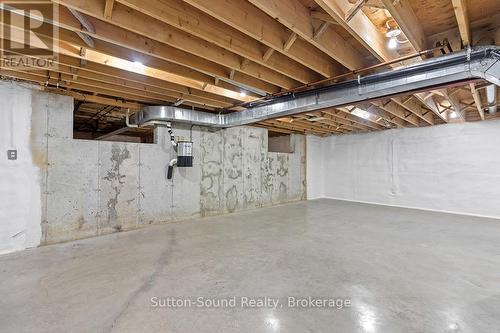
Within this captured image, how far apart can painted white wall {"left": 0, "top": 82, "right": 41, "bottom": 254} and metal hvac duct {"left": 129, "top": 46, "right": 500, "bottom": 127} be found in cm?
158

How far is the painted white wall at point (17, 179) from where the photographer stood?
10.3 feet

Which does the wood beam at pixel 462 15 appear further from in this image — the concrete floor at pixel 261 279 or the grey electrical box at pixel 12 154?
the grey electrical box at pixel 12 154

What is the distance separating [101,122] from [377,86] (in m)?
6.73

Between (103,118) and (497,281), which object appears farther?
(103,118)

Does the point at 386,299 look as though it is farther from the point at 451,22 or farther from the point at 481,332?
the point at 451,22

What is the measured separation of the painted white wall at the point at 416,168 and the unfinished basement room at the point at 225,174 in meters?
Answer: 0.05

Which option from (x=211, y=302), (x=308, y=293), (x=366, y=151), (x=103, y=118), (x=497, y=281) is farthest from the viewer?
(x=366, y=151)

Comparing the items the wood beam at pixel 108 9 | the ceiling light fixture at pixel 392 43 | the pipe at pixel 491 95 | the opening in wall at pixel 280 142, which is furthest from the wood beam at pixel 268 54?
the opening in wall at pixel 280 142

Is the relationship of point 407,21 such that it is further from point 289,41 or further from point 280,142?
point 280,142

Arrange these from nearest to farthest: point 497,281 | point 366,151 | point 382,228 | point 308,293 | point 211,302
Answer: point 211,302, point 308,293, point 497,281, point 382,228, point 366,151

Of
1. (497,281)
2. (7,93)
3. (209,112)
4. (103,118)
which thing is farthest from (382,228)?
(103,118)

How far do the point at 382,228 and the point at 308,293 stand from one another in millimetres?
2891

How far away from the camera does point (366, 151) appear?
24.3ft

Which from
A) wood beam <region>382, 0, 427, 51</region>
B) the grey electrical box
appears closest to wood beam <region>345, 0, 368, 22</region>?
wood beam <region>382, 0, 427, 51</region>
